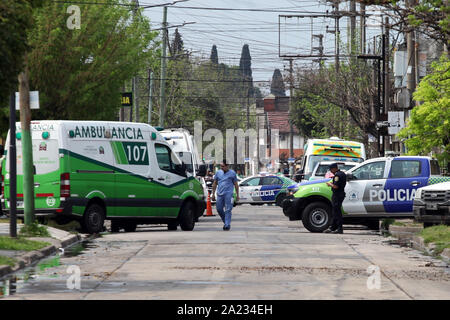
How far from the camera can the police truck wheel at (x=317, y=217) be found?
2461cm

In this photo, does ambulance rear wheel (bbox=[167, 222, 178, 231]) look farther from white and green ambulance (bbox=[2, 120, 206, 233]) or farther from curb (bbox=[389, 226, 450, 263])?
curb (bbox=[389, 226, 450, 263])

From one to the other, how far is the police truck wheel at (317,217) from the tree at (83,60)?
28.5 ft

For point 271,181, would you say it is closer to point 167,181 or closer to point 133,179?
point 167,181

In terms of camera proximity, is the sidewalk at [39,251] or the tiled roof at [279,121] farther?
the tiled roof at [279,121]

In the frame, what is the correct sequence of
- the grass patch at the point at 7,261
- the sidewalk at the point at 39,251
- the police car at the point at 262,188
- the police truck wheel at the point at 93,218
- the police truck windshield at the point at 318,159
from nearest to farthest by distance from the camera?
the grass patch at the point at 7,261
the sidewalk at the point at 39,251
the police truck wheel at the point at 93,218
the police truck windshield at the point at 318,159
the police car at the point at 262,188

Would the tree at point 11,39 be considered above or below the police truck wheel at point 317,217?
above

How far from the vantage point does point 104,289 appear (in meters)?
11.6

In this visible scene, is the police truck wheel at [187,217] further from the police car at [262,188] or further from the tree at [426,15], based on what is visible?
the police car at [262,188]

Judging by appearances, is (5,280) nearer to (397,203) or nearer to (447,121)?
(397,203)

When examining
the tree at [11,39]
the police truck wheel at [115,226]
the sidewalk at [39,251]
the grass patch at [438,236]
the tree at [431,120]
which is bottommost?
the police truck wheel at [115,226]

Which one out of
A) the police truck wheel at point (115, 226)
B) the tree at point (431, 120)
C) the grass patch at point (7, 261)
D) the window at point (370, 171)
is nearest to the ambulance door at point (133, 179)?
the police truck wheel at point (115, 226)

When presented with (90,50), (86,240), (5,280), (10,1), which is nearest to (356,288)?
(5,280)

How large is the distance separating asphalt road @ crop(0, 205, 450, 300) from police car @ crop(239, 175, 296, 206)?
25.3m

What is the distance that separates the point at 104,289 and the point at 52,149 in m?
11.2
